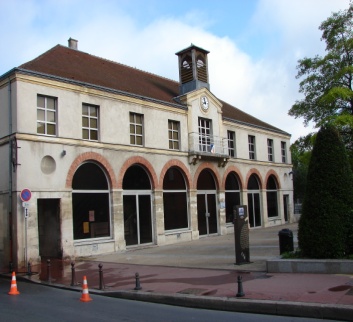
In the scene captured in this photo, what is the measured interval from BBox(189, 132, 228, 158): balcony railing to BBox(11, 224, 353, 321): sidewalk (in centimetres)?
844

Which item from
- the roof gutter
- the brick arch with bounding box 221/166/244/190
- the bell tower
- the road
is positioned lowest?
the road

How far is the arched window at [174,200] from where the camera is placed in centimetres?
2289

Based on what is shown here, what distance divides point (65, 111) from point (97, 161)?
2668 mm

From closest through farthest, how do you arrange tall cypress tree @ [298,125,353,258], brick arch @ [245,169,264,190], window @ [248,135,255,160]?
tall cypress tree @ [298,125,353,258]
brick arch @ [245,169,264,190]
window @ [248,135,255,160]

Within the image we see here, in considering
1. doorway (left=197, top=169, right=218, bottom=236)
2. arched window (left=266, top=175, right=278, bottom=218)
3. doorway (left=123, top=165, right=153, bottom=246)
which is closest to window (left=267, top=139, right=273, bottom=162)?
arched window (left=266, top=175, right=278, bottom=218)

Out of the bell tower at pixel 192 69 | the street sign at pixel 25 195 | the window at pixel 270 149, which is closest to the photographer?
the street sign at pixel 25 195

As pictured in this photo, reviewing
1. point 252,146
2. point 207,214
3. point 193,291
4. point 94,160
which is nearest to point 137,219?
point 94,160

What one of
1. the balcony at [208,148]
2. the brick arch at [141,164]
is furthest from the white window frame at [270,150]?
the brick arch at [141,164]

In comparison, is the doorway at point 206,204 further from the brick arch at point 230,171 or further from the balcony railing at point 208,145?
the balcony railing at point 208,145

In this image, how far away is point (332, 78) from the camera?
2119 cm

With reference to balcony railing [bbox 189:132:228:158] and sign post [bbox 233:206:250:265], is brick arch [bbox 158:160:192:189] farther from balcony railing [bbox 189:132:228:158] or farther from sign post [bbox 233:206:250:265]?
sign post [bbox 233:206:250:265]

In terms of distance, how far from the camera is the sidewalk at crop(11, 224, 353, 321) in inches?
321

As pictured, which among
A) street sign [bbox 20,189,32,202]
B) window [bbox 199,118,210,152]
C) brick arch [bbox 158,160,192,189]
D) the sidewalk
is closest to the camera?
the sidewalk

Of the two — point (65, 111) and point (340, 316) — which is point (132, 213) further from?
point (340, 316)
